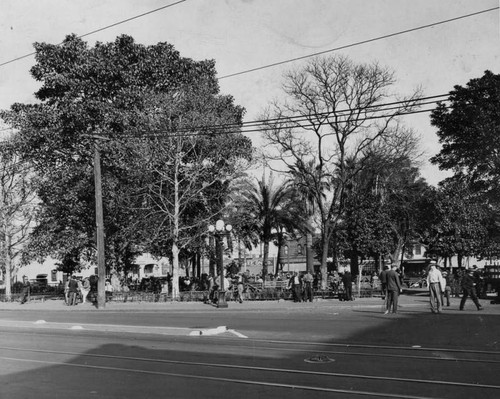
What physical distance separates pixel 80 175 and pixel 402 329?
24.1 m

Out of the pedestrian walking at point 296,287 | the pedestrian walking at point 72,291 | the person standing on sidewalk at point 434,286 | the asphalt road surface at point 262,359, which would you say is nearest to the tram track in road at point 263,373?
the asphalt road surface at point 262,359

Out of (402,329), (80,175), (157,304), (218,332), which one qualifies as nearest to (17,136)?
(80,175)

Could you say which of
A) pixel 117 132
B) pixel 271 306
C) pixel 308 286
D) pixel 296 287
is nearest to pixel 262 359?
pixel 271 306

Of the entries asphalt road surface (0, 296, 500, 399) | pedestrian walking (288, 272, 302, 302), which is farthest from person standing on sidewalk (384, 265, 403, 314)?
pedestrian walking (288, 272, 302, 302)

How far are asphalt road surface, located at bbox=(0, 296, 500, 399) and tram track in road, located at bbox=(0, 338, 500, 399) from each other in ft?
0.05

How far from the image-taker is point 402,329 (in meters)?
15.0

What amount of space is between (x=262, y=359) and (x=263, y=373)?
4.59 ft

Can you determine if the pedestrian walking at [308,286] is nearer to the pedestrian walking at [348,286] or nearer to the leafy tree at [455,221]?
the pedestrian walking at [348,286]

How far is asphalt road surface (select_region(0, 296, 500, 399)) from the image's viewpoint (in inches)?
312

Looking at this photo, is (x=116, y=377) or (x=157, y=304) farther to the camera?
(x=157, y=304)

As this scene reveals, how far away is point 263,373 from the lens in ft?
29.9

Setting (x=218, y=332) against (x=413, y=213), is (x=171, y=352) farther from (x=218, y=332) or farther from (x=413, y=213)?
(x=413, y=213)

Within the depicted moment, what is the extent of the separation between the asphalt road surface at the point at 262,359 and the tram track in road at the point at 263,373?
0.01 m

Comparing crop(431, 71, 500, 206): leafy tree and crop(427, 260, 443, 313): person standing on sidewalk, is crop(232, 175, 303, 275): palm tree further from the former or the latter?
crop(427, 260, 443, 313): person standing on sidewalk
